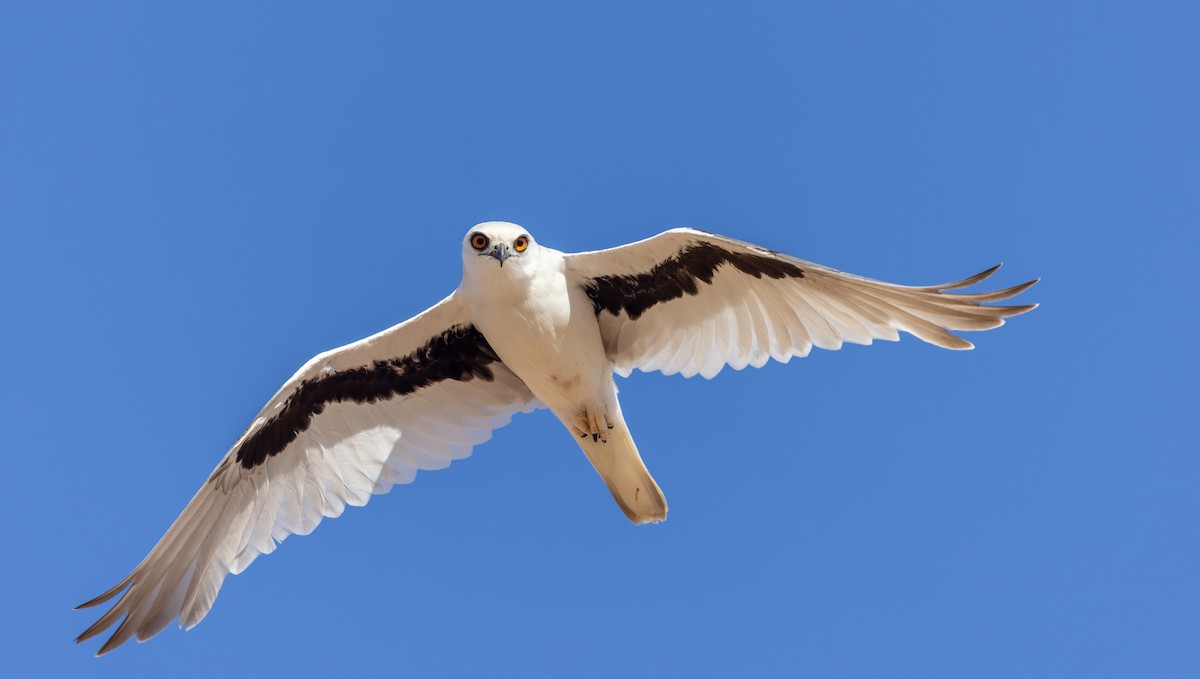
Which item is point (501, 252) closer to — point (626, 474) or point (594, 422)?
point (594, 422)

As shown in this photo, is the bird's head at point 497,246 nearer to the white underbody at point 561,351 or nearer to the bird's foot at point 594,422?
the white underbody at point 561,351

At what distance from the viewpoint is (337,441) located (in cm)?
1189

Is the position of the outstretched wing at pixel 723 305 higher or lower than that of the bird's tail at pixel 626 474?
higher

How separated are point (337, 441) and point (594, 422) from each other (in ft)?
9.12

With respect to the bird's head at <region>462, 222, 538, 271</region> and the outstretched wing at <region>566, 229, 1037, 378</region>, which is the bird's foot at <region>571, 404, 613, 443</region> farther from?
the bird's head at <region>462, 222, 538, 271</region>

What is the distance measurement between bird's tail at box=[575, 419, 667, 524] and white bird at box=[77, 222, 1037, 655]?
0.01 m

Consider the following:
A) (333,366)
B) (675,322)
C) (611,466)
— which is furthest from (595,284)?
(333,366)

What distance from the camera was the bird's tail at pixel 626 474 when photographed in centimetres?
1105

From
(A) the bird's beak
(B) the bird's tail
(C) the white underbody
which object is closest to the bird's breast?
(C) the white underbody

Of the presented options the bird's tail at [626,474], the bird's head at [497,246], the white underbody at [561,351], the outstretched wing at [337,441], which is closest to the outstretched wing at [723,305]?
the white underbody at [561,351]

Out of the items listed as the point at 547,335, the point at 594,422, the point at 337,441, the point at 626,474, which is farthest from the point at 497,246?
the point at 337,441

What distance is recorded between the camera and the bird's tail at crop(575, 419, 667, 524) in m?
11.0

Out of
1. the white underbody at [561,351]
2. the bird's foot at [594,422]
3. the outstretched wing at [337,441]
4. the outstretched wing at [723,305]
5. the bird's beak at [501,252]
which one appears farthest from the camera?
the outstretched wing at [337,441]

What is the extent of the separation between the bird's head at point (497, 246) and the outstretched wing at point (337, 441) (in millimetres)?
1175
